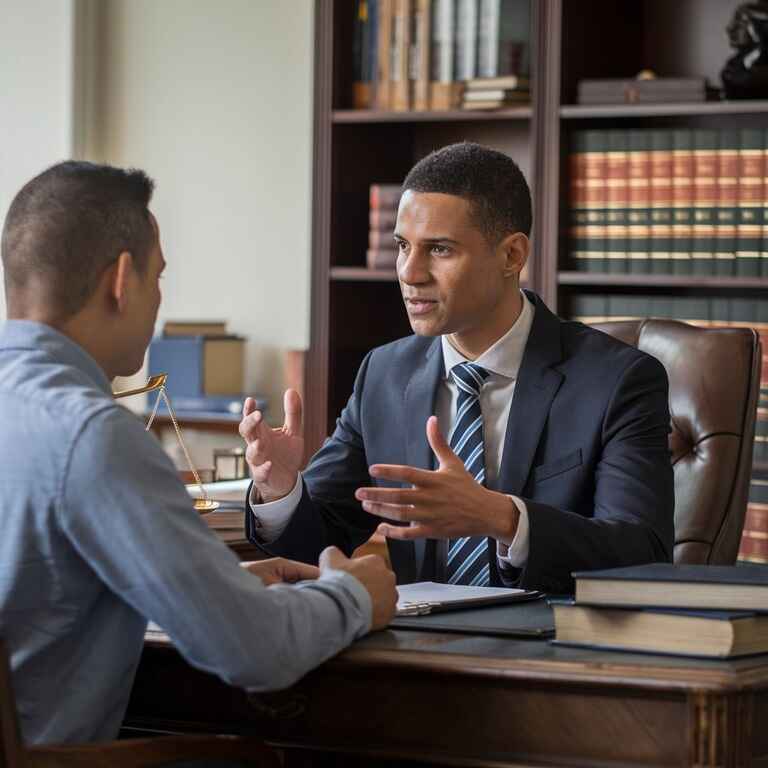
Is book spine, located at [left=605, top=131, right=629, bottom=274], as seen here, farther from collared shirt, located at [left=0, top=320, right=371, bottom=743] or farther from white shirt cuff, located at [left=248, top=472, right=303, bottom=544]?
collared shirt, located at [left=0, top=320, right=371, bottom=743]

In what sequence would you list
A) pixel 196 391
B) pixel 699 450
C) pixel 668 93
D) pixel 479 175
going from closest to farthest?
pixel 479 175, pixel 699 450, pixel 668 93, pixel 196 391

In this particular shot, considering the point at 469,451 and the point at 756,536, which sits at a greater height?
the point at 469,451

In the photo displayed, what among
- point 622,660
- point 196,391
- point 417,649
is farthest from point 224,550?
point 196,391

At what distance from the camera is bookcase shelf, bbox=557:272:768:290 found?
3.60 metres

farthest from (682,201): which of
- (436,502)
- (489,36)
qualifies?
(436,502)

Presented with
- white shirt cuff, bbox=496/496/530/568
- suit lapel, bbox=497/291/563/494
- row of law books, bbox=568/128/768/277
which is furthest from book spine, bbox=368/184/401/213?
white shirt cuff, bbox=496/496/530/568

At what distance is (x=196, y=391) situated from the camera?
439 cm

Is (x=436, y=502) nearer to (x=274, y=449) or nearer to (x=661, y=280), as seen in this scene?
(x=274, y=449)

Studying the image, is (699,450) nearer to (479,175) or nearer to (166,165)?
(479,175)

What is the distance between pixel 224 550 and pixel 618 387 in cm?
100

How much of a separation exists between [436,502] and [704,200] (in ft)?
6.68

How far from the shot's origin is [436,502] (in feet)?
6.04

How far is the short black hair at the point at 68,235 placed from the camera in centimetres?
159

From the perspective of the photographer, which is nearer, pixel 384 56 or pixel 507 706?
pixel 507 706
